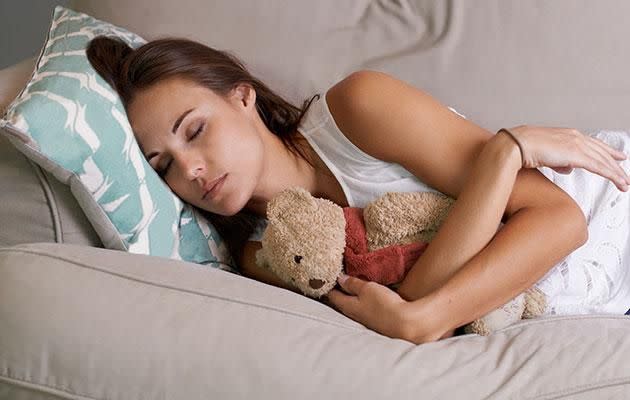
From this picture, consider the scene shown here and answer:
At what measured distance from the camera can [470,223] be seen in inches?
46.6

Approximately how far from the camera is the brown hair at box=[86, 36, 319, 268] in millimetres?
1369

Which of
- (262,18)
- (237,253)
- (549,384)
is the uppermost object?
(262,18)

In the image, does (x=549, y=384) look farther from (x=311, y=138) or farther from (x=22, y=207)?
(x=22, y=207)

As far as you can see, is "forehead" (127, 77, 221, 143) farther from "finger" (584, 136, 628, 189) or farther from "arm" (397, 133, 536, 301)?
"finger" (584, 136, 628, 189)

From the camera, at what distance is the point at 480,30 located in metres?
1.58

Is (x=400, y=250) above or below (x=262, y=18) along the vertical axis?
below

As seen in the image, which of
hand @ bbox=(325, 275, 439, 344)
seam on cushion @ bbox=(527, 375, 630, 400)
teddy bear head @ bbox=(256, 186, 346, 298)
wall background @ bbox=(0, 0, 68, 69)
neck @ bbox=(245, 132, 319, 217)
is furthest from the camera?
wall background @ bbox=(0, 0, 68, 69)

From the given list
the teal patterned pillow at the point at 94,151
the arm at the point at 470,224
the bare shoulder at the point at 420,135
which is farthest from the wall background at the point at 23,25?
the arm at the point at 470,224

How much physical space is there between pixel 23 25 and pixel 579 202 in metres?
1.65

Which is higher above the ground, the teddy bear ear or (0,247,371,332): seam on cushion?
the teddy bear ear

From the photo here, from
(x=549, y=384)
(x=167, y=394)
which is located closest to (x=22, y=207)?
(x=167, y=394)

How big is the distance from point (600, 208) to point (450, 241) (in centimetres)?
35

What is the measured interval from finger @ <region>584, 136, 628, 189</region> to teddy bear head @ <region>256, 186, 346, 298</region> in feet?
1.27

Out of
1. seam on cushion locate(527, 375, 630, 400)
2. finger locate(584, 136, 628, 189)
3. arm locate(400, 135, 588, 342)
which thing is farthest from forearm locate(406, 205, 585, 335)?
seam on cushion locate(527, 375, 630, 400)
